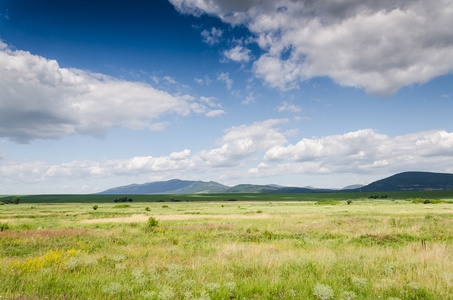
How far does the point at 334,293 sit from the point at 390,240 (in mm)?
12407

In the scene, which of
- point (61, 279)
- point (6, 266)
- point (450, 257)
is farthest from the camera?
point (450, 257)

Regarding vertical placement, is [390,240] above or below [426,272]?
below

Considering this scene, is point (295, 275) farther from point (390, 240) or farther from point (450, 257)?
point (390, 240)

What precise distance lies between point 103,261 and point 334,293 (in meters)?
9.69

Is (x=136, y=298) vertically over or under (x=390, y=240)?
over

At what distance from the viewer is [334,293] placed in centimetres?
677

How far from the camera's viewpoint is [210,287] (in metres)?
7.08

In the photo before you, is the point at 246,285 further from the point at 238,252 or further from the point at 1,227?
the point at 1,227

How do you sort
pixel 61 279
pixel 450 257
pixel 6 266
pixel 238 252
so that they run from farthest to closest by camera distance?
pixel 238 252 → pixel 450 257 → pixel 6 266 → pixel 61 279

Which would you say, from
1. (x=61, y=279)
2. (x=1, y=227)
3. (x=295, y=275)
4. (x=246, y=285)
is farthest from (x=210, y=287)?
(x=1, y=227)

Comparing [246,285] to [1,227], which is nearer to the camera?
[246,285]

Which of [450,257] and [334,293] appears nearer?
[334,293]

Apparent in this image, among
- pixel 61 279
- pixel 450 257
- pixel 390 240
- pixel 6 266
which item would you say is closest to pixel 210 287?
pixel 61 279

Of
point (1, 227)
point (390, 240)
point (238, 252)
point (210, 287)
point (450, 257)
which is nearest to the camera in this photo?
point (210, 287)
